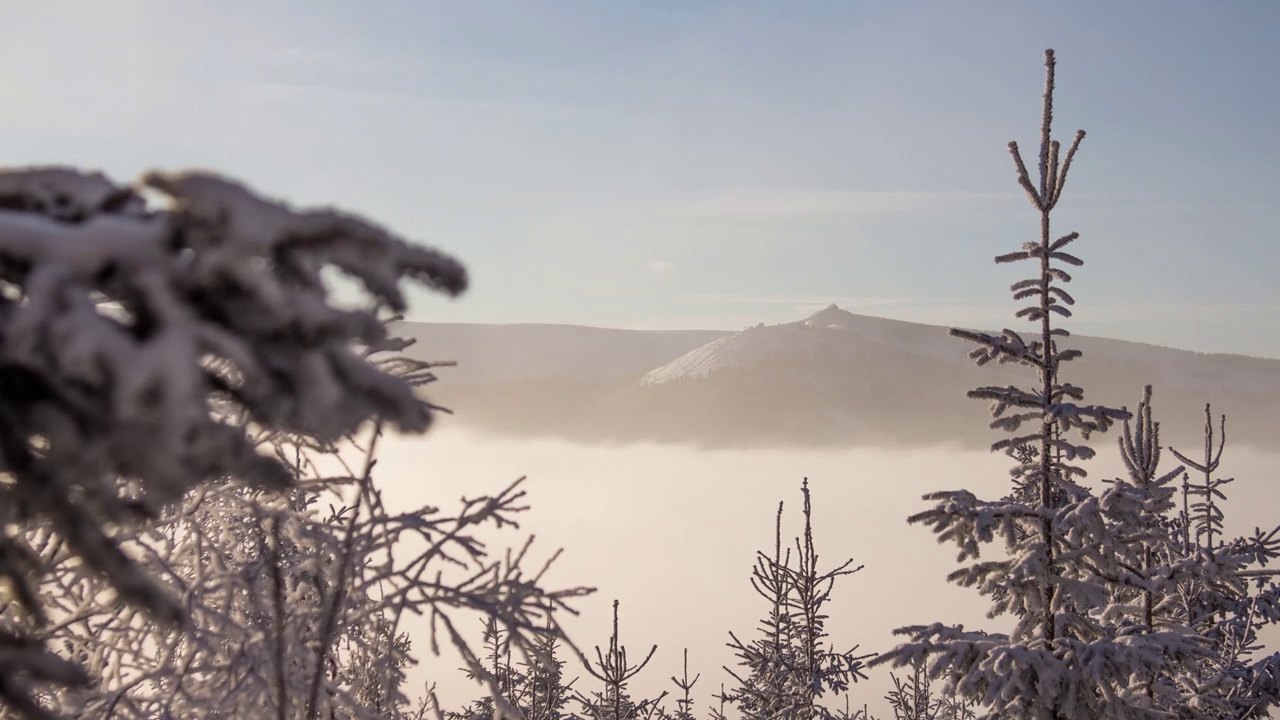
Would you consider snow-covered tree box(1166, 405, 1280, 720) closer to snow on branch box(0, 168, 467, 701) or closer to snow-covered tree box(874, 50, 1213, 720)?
snow-covered tree box(874, 50, 1213, 720)

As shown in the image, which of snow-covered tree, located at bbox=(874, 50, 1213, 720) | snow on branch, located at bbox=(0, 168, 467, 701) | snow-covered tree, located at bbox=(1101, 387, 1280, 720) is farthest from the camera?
snow-covered tree, located at bbox=(1101, 387, 1280, 720)

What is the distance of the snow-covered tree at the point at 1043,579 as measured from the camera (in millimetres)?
9070

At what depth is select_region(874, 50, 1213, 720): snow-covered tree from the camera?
9070 mm

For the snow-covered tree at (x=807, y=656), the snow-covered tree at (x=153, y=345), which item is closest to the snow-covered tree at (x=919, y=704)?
the snow-covered tree at (x=807, y=656)

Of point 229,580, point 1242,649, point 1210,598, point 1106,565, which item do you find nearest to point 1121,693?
point 1106,565

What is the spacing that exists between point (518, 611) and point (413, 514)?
0.74 meters

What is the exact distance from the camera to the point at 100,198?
6.74 feet

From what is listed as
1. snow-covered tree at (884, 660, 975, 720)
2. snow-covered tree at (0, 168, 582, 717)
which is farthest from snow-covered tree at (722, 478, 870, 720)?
snow-covered tree at (0, 168, 582, 717)

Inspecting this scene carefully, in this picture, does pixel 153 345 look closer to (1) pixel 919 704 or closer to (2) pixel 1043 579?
(2) pixel 1043 579

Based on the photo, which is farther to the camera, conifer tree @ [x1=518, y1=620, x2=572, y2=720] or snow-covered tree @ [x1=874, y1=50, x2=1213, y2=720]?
conifer tree @ [x1=518, y1=620, x2=572, y2=720]

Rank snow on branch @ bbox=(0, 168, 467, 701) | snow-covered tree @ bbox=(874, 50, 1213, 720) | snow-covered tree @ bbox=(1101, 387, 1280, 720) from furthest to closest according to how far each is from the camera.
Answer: snow-covered tree @ bbox=(1101, 387, 1280, 720), snow-covered tree @ bbox=(874, 50, 1213, 720), snow on branch @ bbox=(0, 168, 467, 701)

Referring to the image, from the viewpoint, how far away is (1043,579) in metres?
9.40

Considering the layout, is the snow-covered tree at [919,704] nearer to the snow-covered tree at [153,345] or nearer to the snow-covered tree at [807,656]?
the snow-covered tree at [807,656]

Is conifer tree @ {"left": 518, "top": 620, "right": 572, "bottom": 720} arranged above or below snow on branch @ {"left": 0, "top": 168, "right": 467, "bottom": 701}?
below
